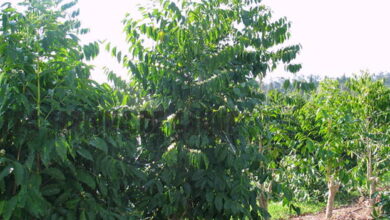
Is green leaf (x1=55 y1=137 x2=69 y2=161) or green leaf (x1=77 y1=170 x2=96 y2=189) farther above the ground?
green leaf (x1=55 y1=137 x2=69 y2=161)

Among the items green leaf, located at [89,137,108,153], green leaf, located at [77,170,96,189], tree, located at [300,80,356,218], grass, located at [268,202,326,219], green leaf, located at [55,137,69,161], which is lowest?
green leaf, located at [77,170,96,189]

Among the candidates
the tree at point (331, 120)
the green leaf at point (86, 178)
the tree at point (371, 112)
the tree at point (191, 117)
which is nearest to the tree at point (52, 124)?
the green leaf at point (86, 178)

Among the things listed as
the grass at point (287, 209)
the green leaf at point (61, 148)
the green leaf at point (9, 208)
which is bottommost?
the green leaf at point (9, 208)

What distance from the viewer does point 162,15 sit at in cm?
321

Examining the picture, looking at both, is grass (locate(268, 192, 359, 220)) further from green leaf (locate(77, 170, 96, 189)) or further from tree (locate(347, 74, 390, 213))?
green leaf (locate(77, 170, 96, 189))

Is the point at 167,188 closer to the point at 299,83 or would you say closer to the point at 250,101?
the point at 250,101

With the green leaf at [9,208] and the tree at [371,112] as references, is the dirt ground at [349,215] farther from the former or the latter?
the green leaf at [9,208]

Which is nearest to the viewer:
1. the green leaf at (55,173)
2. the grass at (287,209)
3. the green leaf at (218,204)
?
the green leaf at (55,173)

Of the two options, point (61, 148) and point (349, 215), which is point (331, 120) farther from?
point (61, 148)

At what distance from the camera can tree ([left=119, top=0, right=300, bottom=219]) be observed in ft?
9.84

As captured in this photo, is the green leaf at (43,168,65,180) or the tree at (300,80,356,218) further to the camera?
the tree at (300,80,356,218)

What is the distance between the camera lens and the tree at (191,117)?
3.00 metres

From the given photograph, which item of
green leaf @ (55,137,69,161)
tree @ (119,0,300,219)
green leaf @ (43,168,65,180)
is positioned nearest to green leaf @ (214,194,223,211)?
tree @ (119,0,300,219)

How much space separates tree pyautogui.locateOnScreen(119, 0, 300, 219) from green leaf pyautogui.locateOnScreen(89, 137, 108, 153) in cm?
63
